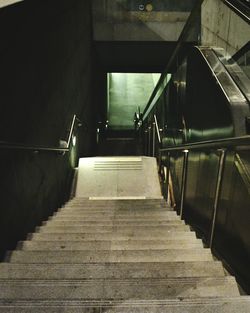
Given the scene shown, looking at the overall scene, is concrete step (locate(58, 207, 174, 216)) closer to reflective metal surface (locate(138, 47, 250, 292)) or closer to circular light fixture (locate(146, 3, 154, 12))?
reflective metal surface (locate(138, 47, 250, 292))

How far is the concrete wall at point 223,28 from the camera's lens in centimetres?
630

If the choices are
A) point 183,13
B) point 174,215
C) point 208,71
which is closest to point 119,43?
point 183,13

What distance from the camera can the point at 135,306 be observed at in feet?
4.58

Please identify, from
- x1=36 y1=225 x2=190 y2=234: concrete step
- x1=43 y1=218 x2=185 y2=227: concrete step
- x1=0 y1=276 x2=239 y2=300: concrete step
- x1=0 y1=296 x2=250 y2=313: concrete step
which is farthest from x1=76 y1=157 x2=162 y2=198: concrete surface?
x1=0 y1=296 x2=250 y2=313: concrete step

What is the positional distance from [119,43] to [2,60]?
23.5ft

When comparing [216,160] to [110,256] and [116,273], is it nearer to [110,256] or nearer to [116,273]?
[110,256]

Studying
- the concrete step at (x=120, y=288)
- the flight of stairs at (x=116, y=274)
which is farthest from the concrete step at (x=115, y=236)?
the concrete step at (x=120, y=288)

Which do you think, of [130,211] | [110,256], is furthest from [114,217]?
[110,256]

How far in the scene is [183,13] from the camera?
882 centimetres

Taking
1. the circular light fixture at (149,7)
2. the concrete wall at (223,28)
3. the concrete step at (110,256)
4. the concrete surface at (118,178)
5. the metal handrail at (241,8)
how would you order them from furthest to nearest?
the circular light fixture at (149,7) < the concrete wall at (223,28) < the concrete surface at (118,178) < the metal handrail at (241,8) < the concrete step at (110,256)

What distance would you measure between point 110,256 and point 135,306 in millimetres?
903

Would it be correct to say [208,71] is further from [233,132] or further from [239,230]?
[239,230]

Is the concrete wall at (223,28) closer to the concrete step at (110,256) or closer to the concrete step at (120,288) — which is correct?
the concrete step at (110,256)

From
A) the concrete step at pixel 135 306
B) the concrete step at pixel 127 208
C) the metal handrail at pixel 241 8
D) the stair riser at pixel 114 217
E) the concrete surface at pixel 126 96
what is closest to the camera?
the concrete step at pixel 135 306
